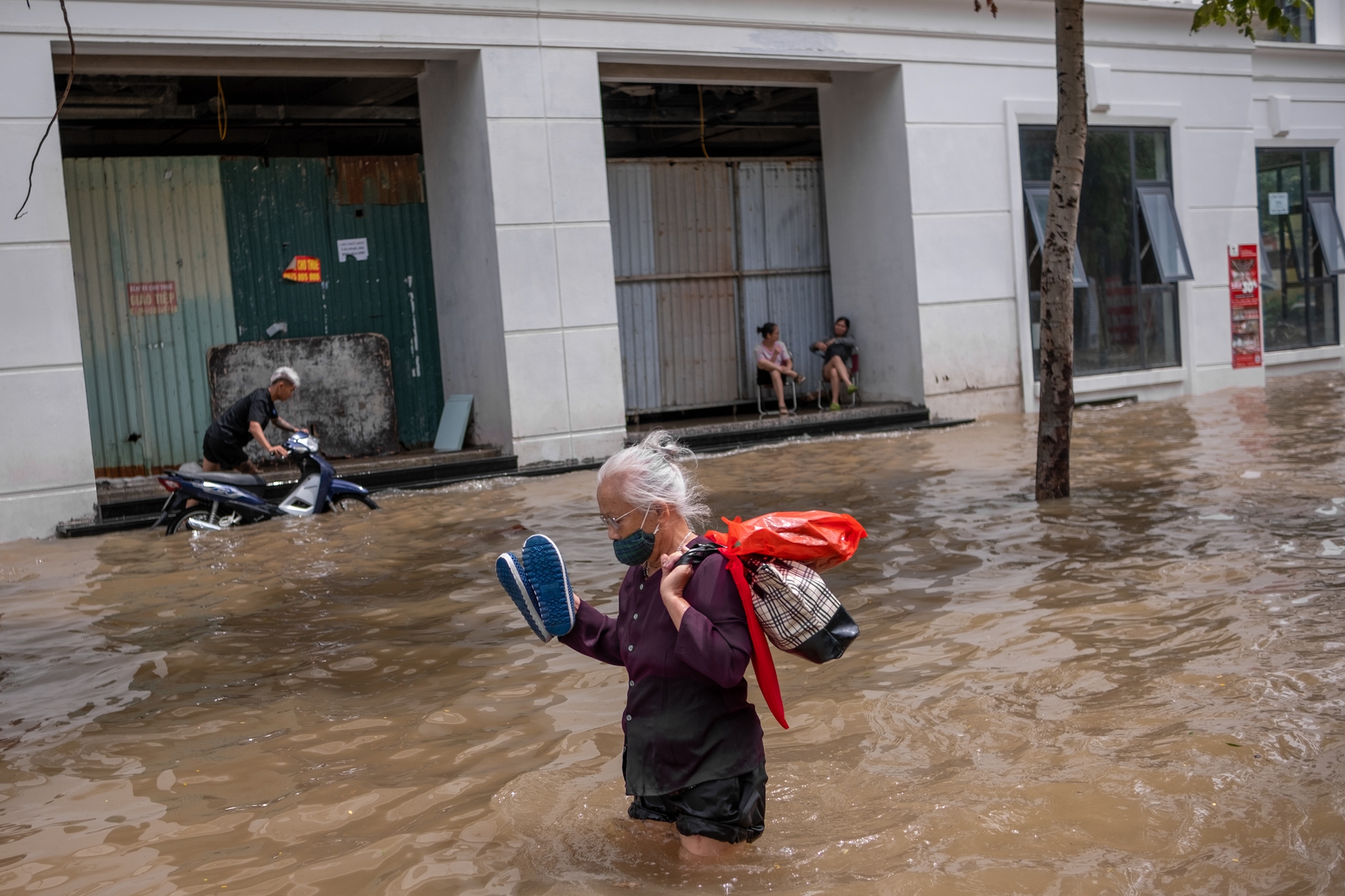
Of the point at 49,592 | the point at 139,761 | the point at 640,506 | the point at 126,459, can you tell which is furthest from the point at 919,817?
the point at 126,459

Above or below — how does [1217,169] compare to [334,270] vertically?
above

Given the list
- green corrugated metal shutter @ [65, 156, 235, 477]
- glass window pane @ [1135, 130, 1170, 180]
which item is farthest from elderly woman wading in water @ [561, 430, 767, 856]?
glass window pane @ [1135, 130, 1170, 180]

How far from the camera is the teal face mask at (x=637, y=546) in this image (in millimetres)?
3422

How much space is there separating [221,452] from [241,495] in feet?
3.50

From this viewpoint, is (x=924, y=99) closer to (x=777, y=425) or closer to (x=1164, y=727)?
(x=777, y=425)

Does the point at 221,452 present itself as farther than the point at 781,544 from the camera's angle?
Yes

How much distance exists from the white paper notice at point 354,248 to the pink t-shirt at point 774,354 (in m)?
5.20

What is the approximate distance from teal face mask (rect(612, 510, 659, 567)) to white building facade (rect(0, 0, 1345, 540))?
9.48 m

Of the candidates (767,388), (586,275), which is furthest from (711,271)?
(586,275)

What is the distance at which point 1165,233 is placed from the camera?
17.8m

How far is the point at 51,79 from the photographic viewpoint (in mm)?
11219

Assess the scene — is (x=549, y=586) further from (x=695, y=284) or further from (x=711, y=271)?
(x=711, y=271)

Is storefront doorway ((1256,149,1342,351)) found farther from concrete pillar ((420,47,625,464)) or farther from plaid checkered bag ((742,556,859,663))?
plaid checkered bag ((742,556,859,663))

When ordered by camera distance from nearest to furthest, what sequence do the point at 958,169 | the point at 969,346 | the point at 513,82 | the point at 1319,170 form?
the point at 513,82 → the point at 958,169 → the point at 969,346 → the point at 1319,170
